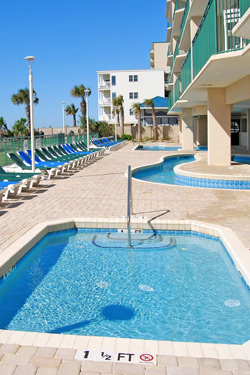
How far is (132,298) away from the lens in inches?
208

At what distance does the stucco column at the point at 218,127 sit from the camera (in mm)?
15562

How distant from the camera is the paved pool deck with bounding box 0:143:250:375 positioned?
3.26 m

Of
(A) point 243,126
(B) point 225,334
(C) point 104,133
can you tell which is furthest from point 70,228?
(C) point 104,133

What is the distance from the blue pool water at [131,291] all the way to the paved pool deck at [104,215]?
2.27ft

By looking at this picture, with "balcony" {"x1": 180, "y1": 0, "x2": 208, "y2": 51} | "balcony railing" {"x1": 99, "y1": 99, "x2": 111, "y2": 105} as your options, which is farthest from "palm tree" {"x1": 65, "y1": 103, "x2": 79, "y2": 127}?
"balcony" {"x1": 180, "y1": 0, "x2": 208, "y2": 51}

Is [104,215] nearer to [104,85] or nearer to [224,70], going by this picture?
[224,70]

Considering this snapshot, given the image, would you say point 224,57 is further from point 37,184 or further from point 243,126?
point 243,126

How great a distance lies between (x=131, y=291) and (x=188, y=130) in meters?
24.2

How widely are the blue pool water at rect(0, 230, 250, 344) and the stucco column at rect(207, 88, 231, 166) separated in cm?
901

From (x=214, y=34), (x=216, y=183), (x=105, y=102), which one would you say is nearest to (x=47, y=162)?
(x=216, y=183)

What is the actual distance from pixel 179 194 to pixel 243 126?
22.1 m

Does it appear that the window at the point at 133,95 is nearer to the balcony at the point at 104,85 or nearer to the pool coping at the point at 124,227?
the balcony at the point at 104,85

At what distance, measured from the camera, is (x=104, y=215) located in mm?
8555

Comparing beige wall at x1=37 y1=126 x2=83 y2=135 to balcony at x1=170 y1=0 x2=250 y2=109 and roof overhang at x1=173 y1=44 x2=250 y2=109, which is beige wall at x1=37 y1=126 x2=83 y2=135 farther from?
balcony at x1=170 y1=0 x2=250 y2=109
